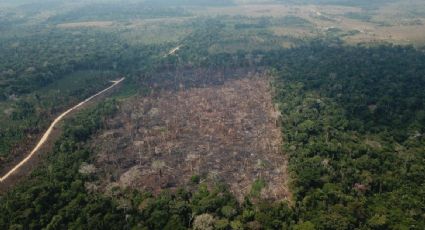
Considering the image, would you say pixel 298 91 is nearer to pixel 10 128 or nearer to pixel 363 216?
pixel 363 216

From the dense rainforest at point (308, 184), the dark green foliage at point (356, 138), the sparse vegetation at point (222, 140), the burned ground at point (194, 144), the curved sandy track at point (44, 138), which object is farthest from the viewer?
the curved sandy track at point (44, 138)

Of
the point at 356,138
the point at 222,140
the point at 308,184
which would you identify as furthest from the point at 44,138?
the point at 356,138

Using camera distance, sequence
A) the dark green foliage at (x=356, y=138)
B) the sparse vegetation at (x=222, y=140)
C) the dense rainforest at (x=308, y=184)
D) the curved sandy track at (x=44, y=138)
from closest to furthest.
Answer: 1. the dense rainforest at (x=308, y=184)
2. the dark green foliage at (x=356, y=138)
3. the sparse vegetation at (x=222, y=140)
4. the curved sandy track at (x=44, y=138)

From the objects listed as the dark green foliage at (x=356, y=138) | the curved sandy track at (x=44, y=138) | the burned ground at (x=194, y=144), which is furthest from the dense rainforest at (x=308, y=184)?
the curved sandy track at (x=44, y=138)

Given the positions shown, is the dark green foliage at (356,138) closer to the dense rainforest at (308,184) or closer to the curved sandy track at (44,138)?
the dense rainforest at (308,184)

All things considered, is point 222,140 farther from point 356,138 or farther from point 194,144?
point 356,138

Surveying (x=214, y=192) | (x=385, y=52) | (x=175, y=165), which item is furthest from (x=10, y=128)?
(x=385, y=52)
